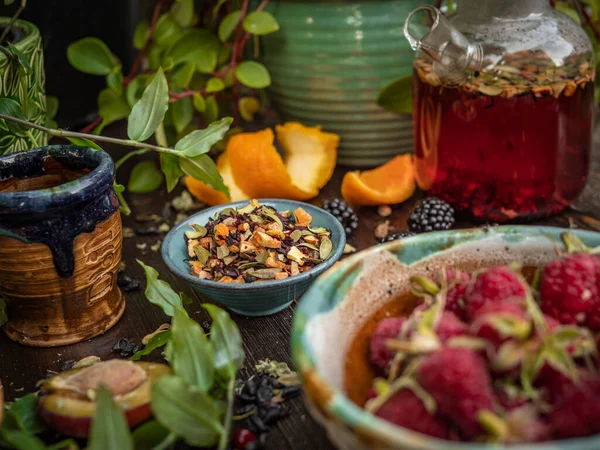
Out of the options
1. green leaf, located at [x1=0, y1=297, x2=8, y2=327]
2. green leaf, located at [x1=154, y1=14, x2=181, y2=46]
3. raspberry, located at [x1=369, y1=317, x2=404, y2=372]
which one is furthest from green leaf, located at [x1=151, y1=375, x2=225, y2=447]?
green leaf, located at [x1=154, y1=14, x2=181, y2=46]

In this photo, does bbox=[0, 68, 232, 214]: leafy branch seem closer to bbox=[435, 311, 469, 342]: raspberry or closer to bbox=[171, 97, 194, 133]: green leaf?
bbox=[171, 97, 194, 133]: green leaf

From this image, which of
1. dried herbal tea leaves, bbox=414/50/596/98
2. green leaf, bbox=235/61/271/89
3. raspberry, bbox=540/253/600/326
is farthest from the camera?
green leaf, bbox=235/61/271/89

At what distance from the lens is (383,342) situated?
52 cm

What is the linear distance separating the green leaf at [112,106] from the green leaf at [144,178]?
9 cm

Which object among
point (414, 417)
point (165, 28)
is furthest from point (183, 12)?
point (414, 417)

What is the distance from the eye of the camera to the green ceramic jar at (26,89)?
0.85 metres

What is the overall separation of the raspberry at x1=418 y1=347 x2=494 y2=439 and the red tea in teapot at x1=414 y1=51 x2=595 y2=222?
54 centimetres

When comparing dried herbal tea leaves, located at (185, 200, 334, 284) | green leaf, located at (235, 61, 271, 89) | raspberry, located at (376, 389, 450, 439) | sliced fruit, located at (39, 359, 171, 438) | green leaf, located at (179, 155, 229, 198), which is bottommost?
dried herbal tea leaves, located at (185, 200, 334, 284)

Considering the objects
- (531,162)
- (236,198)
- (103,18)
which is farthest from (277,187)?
(103,18)

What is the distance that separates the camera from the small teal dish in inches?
28.5

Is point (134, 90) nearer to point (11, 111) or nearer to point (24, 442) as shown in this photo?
point (11, 111)

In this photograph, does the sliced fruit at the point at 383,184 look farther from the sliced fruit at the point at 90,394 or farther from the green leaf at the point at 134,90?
the sliced fruit at the point at 90,394

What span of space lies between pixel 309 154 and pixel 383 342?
642 mm

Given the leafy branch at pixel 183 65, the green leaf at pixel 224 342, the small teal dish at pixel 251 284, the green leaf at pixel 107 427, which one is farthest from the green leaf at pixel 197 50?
the green leaf at pixel 107 427
